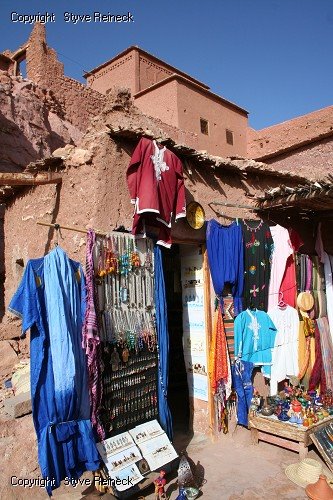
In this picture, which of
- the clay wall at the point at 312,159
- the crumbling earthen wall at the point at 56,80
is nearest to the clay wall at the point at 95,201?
the clay wall at the point at 312,159

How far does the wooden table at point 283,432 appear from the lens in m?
4.45

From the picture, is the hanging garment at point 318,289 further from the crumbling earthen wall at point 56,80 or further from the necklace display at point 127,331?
the crumbling earthen wall at point 56,80

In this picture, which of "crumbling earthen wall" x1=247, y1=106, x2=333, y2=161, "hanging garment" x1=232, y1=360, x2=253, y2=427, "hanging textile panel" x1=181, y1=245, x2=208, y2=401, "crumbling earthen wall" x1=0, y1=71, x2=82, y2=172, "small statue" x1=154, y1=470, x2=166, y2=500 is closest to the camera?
"small statue" x1=154, y1=470, x2=166, y2=500

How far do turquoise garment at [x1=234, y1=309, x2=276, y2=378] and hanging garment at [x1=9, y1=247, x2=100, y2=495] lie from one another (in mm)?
2334

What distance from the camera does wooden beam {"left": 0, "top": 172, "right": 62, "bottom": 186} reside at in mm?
4223

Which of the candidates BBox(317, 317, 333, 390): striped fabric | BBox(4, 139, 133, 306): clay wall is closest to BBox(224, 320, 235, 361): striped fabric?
BBox(317, 317, 333, 390): striped fabric

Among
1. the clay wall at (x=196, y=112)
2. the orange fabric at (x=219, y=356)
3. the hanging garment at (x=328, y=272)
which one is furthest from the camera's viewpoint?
the clay wall at (x=196, y=112)

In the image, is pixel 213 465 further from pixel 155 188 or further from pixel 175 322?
pixel 155 188

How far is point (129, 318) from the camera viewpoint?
4.18 m

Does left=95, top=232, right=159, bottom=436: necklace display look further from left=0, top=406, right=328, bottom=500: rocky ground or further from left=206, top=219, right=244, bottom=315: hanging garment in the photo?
left=206, top=219, right=244, bottom=315: hanging garment

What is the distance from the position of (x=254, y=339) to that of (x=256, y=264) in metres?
1.07

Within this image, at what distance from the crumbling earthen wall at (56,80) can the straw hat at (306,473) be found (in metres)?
13.2

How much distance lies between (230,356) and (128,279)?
198 centimetres

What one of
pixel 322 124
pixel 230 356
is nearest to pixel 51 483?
pixel 230 356
